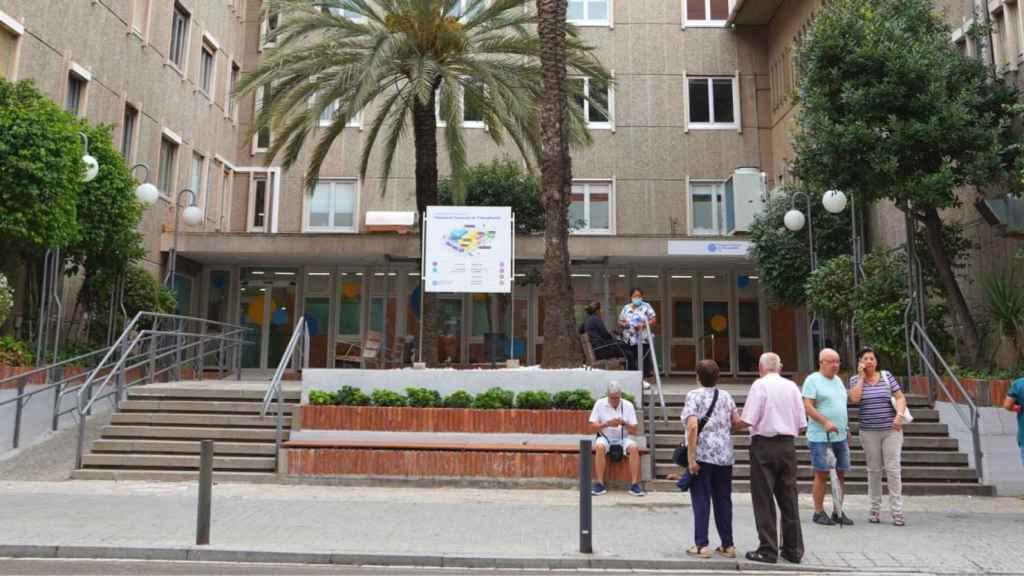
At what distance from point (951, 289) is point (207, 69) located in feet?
65.9

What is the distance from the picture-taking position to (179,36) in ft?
70.0

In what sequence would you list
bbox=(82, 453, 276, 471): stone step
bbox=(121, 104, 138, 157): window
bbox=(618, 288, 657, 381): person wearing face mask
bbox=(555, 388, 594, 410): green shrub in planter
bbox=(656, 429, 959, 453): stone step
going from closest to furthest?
bbox=(82, 453, 276, 471): stone step, bbox=(656, 429, 959, 453): stone step, bbox=(555, 388, 594, 410): green shrub in planter, bbox=(618, 288, 657, 381): person wearing face mask, bbox=(121, 104, 138, 157): window

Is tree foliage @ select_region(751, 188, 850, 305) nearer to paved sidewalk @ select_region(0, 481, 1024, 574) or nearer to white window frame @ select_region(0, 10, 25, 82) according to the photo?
paved sidewalk @ select_region(0, 481, 1024, 574)

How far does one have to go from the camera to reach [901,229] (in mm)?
15797

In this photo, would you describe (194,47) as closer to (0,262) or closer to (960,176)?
(0,262)

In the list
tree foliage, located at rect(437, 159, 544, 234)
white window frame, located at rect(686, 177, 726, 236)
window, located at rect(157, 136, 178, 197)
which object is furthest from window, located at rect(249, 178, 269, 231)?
white window frame, located at rect(686, 177, 726, 236)

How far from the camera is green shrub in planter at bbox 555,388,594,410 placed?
11.3 m

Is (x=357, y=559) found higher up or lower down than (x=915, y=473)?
lower down

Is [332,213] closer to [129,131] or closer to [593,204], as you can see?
[129,131]

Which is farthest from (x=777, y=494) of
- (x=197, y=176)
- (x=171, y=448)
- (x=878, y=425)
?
(x=197, y=176)

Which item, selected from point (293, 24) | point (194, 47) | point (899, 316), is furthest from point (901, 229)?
point (194, 47)

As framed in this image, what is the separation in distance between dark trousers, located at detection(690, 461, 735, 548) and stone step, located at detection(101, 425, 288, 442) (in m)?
6.70

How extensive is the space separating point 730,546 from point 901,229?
11.2m

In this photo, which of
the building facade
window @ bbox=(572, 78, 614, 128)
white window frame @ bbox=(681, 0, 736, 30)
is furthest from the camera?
white window frame @ bbox=(681, 0, 736, 30)
